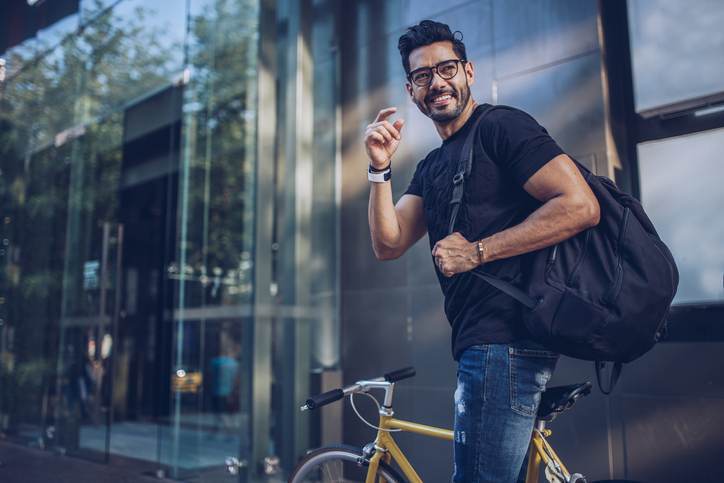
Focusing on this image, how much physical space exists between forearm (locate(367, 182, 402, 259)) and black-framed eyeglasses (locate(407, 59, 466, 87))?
0.39 m

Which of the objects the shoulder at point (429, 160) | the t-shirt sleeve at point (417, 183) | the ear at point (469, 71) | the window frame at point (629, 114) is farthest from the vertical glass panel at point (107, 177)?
the ear at point (469, 71)

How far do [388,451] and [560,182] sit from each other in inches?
55.4

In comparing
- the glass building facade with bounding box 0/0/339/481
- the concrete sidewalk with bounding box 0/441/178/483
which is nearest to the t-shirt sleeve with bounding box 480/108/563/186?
the glass building facade with bounding box 0/0/339/481

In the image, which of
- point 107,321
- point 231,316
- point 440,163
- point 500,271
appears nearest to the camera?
point 500,271

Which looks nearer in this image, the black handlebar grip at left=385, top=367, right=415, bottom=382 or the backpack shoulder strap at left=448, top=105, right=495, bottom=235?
the backpack shoulder strap at left=448, top=105, right=495, bottom=235

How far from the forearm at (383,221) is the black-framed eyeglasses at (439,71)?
390 millimetres

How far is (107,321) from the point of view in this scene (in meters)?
7.61

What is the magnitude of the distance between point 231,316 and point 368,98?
8.24 feet

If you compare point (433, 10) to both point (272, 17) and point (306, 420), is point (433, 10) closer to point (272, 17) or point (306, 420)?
point (272, 17)

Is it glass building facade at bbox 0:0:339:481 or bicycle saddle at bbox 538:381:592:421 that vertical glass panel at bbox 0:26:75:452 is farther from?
bicycle saddle at bbox 538:381:592:421

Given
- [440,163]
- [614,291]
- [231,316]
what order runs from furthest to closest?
[231,316] < [440,163] < [614,291]

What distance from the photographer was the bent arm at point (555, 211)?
1996 mm

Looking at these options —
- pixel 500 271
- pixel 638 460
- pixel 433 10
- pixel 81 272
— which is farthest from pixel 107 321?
pixel 500 271

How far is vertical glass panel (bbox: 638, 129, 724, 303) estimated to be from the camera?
12.1 feet
